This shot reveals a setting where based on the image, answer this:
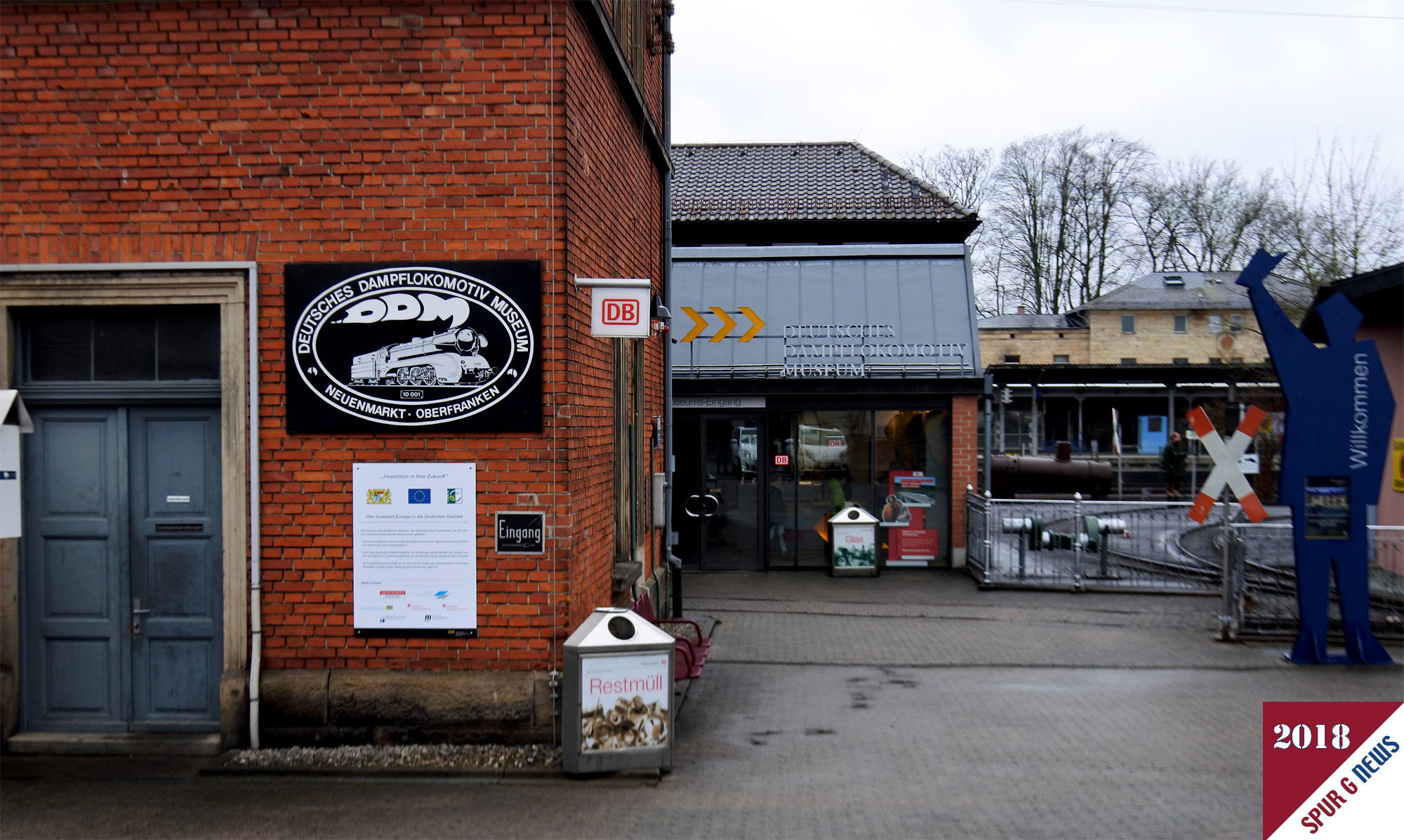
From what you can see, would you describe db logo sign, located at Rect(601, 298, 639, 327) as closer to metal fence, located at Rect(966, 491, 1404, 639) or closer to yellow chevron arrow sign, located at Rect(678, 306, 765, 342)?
metal fence, located at Rect(966, 491, 1404, 639)

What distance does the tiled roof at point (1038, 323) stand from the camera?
189ft

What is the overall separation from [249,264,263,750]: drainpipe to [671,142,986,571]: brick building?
28.8ft

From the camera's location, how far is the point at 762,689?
8.51m

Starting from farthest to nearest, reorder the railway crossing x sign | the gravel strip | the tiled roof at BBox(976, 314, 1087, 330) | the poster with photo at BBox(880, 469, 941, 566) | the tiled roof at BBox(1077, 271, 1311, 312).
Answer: the tiled roof at BBox(976, 314, 1087, 330), the tiled roof at BBox(1077, 271, 1311, 312), the poster with photo at BBox(880, 469, 941, 566), the railway crossing x sign, the gravel strip

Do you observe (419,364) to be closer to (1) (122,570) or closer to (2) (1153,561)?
(1) (122,570)

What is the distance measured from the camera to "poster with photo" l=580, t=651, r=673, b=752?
20.6ft

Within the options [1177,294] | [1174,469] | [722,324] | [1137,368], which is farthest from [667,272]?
[1177,294]

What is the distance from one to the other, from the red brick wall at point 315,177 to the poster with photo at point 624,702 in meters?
0.56

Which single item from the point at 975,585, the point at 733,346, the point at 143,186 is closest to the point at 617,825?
the point at 143,186

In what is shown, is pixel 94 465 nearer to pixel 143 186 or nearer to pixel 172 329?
pixel 172 329

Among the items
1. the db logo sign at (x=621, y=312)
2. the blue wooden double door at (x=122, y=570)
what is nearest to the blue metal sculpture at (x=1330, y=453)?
the db logo sign at (x=621, y=312)

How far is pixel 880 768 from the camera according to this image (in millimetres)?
6555

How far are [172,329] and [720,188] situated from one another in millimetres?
13414

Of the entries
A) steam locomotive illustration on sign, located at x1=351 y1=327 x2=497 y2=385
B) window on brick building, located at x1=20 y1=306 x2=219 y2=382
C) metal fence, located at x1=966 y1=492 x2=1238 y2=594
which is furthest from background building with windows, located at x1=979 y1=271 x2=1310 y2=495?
window on brick building, located at x1=20 y1=306 x2=219 y2=382
